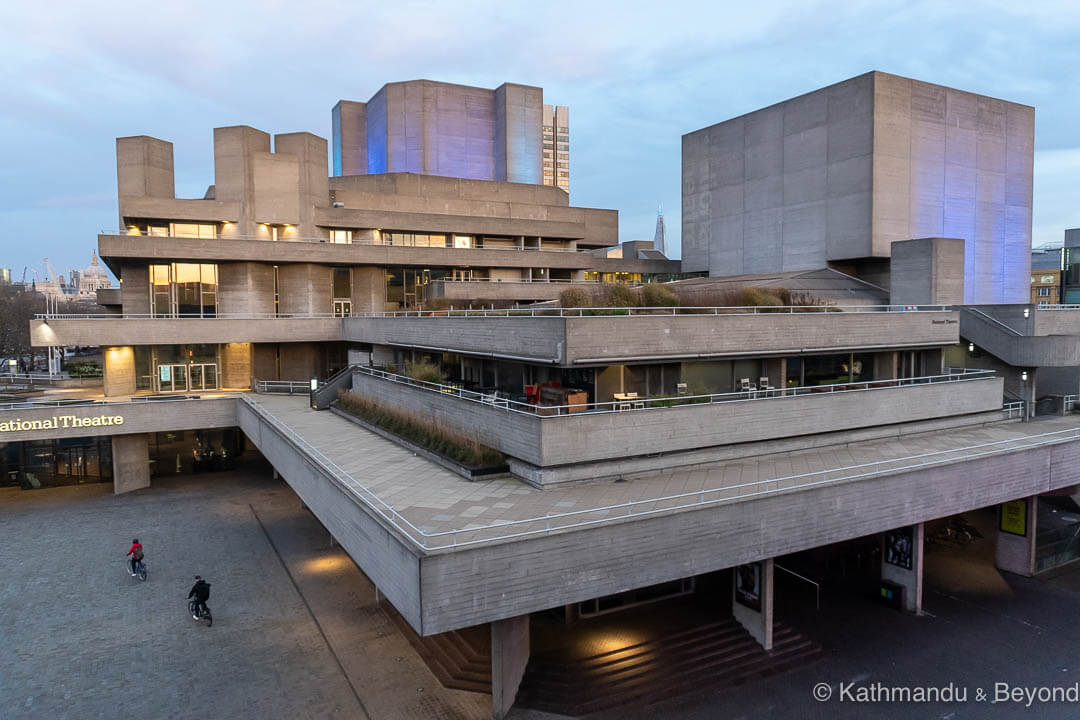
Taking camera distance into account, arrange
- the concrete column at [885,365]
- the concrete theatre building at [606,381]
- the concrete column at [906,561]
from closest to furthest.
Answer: the concrete theatre building at [606,381]
the concrete column at [906,561]
the concrete column at [885,365]

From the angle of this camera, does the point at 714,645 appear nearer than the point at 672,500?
No

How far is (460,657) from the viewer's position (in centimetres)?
1623

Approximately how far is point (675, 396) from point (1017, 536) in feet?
44.2

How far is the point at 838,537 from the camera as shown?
1664cm

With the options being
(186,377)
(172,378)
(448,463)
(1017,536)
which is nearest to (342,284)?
(186,377)

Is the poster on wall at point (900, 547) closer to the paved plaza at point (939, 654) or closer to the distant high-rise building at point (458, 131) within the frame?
the paved plaza at point (939, 654)

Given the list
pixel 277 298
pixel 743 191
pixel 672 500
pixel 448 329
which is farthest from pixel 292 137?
pixel 672 500

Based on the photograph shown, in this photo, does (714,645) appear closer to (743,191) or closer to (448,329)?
(448,329)

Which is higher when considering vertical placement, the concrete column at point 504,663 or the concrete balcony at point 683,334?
the concrete balcony at point 683,334

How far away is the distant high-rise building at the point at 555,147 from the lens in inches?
4444

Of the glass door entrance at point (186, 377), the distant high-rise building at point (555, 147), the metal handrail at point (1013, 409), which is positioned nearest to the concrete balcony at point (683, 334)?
the metal handrail at point (1013, 409)

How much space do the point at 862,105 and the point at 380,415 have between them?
1312 inches

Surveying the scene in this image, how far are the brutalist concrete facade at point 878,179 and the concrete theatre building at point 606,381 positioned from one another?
217 millimetres

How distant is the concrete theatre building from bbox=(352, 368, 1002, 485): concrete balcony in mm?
102
